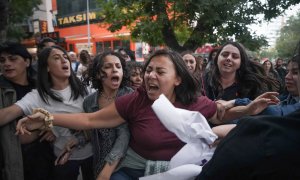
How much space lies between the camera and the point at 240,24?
9633mm

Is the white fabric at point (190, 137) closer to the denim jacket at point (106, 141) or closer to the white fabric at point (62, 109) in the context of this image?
the denim jacket at point (106, 141)

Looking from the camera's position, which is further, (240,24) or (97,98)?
(240,24)

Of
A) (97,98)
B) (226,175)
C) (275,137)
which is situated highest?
(275,137)

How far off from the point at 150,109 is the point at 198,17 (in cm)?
783

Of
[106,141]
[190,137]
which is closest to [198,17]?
[106,141]

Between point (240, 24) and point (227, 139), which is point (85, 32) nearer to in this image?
point (240, 24)

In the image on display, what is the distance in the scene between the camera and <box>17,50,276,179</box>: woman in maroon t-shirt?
2.17 metres

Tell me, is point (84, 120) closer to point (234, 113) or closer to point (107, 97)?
point (107, 97)

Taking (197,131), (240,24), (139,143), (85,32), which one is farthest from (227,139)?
(85,32)

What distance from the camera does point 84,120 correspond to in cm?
239

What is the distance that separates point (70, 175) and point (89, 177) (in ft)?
0.92

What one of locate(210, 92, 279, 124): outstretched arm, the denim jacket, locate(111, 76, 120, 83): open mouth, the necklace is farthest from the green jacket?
locate(210, 92, 279, 124): outstretched arm

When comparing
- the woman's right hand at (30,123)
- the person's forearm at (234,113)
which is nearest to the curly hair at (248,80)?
the person's forearm at (234,113)

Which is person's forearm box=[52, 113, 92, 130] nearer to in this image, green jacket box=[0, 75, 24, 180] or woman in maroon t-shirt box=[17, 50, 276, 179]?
woman in maroon t-shirt box=[17, 50, 276, 179]
